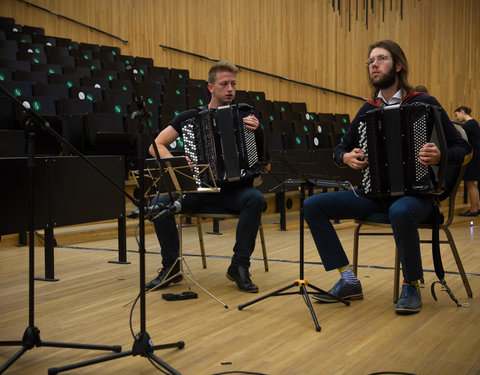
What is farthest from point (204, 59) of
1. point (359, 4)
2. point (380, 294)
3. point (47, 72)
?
point (380, 294)

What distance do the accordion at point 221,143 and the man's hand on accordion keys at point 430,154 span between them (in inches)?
27.1

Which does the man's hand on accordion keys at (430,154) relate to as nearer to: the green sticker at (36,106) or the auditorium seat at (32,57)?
the green sticker at (36,106)

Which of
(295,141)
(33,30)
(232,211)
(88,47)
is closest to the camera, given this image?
(232,211)

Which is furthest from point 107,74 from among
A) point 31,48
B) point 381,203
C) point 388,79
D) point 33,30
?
point 381,203

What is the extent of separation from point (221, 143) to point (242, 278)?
0.53 meters

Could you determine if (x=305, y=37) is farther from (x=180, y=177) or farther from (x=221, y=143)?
(x=180, y=177)

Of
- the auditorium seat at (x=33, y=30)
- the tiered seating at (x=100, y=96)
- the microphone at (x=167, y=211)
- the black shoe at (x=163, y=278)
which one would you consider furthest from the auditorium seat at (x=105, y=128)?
the auditorium seat at (x=33, y=30)

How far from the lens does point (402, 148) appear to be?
192 centimetres

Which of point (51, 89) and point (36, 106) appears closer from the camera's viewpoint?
point (36, 106)

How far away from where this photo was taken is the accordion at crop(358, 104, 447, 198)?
1.89 meters

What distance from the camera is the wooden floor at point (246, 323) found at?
141cm

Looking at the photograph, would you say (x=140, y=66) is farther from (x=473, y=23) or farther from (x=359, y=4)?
(x=473, y=23)

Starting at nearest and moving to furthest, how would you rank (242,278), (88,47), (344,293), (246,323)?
(246,323)
(344,293)
(242,278)
(88,47)

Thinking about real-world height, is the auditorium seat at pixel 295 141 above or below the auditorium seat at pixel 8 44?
below
